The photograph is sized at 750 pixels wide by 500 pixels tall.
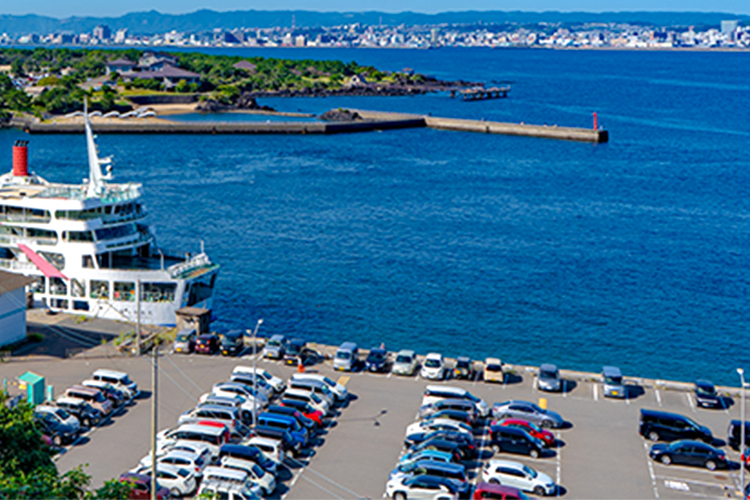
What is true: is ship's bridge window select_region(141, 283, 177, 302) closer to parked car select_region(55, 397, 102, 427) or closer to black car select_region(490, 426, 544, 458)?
parked car select_region(55, 397, 102, 427)

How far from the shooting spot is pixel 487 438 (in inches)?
1193

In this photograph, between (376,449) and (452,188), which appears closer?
(376,449)

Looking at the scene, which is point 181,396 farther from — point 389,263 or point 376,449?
point 389,263

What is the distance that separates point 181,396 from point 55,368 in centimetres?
667

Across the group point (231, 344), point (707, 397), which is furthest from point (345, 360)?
point (707, 397)

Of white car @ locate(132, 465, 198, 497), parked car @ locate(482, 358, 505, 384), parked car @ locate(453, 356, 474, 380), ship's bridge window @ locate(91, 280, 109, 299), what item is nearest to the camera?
white car @ locate(132, 465, 198, 497)

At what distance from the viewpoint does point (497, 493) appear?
991 inches

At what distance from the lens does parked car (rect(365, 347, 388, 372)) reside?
121ft

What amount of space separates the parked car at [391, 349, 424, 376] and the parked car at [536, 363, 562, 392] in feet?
17.9

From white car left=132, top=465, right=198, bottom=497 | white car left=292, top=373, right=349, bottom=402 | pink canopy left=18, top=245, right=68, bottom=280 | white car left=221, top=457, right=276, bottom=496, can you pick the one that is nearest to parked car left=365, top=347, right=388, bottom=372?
white car left=292, top=373, right=349, bottom=402

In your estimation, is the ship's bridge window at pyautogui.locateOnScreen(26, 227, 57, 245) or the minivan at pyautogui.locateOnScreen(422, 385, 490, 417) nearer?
the minivan at pyautogui.locateOnScreen(422, 385, 490, 417)

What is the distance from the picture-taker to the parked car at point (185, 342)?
3881 cm

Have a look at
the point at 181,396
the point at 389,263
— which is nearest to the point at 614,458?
the point at 181,396

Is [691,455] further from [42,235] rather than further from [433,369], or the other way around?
[42,235]
